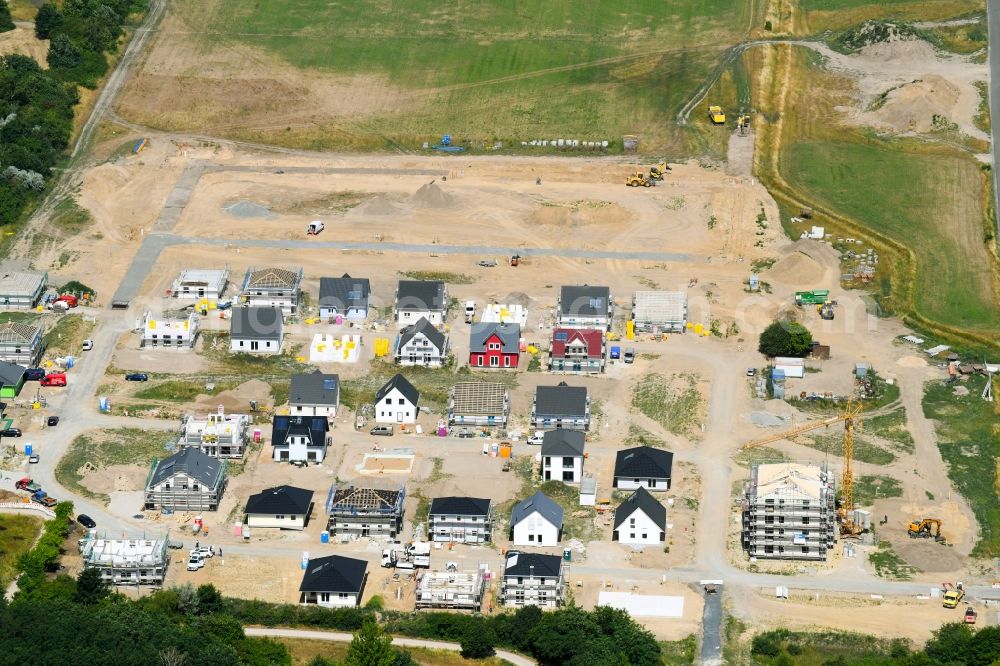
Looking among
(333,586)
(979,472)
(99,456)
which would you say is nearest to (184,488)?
(99,456)

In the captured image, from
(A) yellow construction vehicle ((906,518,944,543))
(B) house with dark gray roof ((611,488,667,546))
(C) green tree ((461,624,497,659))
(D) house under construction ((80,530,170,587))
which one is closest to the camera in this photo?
(C) green tree ((461,624,497,659))

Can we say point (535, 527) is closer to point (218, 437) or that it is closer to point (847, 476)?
point (847, 476)

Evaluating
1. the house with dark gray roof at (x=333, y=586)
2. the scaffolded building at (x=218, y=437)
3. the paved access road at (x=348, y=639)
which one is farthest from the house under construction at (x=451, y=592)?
the scaffolded building at (x=218, y=437)

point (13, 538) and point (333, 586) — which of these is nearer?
point (333, 586)

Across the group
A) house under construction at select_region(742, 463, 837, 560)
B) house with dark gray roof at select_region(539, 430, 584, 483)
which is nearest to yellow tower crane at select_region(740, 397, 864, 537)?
house under construction at select_region(742, 463, 837, 560)

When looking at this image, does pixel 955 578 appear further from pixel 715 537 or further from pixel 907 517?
pixel 715 537

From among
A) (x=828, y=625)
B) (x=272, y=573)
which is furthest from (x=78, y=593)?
(x=828, y=625)

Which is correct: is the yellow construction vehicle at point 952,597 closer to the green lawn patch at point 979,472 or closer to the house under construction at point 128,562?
the green lawn patch at point 979,472

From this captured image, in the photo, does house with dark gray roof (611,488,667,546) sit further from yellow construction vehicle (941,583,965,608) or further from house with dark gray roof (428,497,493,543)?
yellow construction vehicle (941,583,965,608)
